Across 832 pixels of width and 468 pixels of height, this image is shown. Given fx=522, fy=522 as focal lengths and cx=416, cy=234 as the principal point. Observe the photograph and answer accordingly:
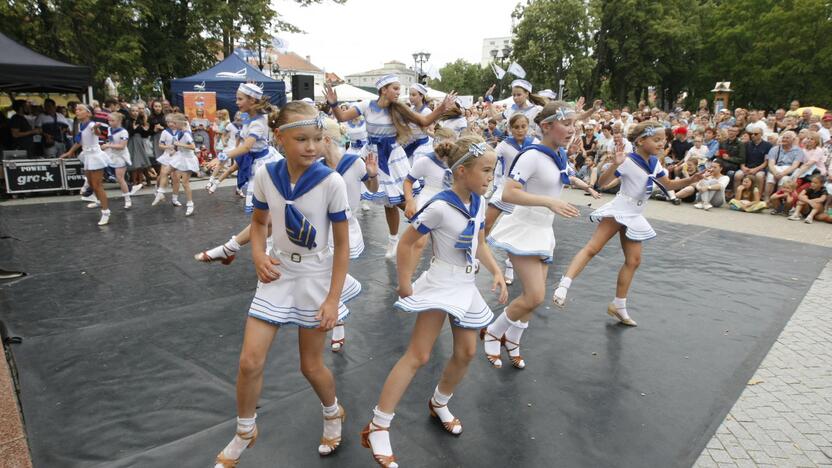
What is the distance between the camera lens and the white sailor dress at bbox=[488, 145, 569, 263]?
389cm

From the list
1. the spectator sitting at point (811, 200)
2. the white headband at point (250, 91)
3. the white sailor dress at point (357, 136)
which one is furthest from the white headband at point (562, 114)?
the spectator sitting at point (811, 200)

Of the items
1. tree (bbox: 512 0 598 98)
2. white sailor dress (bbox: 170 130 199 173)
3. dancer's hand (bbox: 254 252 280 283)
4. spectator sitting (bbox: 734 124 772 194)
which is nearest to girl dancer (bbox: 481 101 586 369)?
dancer's hand (bbox: 254 252 280 283)

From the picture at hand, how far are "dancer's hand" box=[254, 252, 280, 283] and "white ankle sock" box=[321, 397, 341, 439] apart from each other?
0.82m

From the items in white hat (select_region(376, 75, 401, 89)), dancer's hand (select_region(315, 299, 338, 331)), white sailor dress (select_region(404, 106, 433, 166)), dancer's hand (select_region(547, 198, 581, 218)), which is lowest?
dancer's hand (select_region(315, 299, 338, 331))

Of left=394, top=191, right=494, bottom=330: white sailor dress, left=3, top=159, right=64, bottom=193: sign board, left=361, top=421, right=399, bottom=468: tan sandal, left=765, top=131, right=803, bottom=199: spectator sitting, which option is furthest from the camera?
left=765, top=131, right=803, bottom=199: spectator sitting

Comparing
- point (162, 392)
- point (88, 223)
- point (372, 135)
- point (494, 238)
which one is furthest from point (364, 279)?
point (88, 223)

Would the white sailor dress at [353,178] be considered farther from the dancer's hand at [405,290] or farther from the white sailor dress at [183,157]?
the white sailor dress at [183,157]

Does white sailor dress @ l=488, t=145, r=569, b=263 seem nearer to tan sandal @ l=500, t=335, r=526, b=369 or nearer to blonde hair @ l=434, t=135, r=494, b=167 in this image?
tan sandal @ l=500, t=335, r=526, b=369

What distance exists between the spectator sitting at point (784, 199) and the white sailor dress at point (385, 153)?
9.23m

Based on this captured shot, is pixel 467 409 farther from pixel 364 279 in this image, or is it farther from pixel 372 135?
pixel 372 135

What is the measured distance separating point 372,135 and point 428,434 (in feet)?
14.2

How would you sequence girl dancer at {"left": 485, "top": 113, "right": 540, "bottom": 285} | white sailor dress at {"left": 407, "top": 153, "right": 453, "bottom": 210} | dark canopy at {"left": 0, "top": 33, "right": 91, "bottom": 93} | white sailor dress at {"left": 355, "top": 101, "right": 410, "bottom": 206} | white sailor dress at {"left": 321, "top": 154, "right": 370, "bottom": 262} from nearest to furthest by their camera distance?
white sailor dress at {"left": 321, "top": 154, "right": 370, "bottom": 262} < white sailor dress at {"left": 407, "top": 153, "right": 453, "bottom": 210} < girl dancer at {"left": 485, "top": 113, "right": 540, "bottom": 285} < white sailor dress at {"left": 355, "top": 101, "right": 410, "bottom": 206} < dark canopy at {"left": 0, "top": 33, "right": 91, "bottom": 93}

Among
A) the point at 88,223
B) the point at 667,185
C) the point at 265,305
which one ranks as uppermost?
the point at 667,185

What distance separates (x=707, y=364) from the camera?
4195 mm
